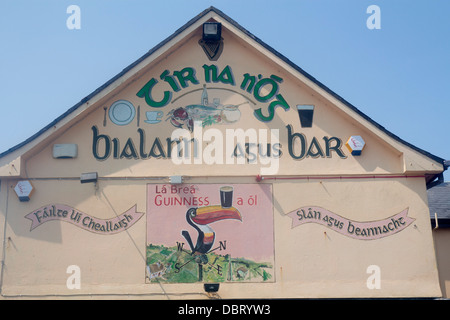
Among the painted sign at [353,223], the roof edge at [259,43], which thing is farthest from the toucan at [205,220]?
the roof edge at [259,43]

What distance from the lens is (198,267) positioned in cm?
1326

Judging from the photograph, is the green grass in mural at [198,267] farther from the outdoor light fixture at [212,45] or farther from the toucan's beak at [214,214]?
the outdoor light fixture at [212,45]

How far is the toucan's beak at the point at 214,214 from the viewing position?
1352cm

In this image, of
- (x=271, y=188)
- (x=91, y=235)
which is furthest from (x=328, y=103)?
(x=91, y=235)

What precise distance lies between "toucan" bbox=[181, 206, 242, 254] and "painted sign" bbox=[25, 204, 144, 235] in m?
1.28

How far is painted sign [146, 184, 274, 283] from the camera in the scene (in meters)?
13.2

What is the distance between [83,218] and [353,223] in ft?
22.1

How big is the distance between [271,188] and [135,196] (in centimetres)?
344

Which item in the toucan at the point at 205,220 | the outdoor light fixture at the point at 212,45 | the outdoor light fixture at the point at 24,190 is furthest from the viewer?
the outdoor light fixture at the point at 212,45

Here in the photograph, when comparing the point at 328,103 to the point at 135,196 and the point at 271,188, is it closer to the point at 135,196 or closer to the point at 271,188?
the point at 271,188

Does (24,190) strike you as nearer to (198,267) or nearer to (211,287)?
(198,267)

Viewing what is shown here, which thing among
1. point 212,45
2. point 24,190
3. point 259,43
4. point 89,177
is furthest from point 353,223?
point 24,190

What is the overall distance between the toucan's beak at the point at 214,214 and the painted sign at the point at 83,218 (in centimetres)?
143

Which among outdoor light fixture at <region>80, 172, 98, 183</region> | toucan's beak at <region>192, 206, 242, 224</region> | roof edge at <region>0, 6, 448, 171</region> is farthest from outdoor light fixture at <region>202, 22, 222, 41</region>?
outdoor light fixture at <region>80, 172, 98, 183</region>
